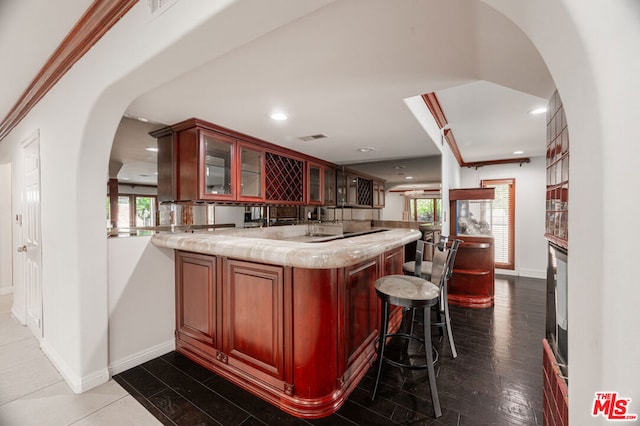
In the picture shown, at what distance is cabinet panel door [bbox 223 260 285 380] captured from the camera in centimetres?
181

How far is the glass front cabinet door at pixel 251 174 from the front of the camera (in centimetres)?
304

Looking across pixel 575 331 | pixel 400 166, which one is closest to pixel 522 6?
pixel 575 331

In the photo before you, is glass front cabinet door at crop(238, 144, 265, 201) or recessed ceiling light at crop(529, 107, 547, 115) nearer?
recessed ceiling light at crop(529, 107, 547, 115)

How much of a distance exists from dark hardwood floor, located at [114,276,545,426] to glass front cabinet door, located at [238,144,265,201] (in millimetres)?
1732

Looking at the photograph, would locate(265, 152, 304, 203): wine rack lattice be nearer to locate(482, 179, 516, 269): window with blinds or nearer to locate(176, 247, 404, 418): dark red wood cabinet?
locate(176, 247, 404, 418): dark red wood cabinet

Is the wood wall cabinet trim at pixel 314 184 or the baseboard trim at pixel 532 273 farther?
the baseboard trim at pixel 532 273

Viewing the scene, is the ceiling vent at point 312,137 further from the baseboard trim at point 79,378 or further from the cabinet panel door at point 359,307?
the baseboard trim at point 79,378

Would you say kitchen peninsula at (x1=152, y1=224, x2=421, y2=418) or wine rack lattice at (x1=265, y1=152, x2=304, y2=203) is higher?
wine rack lattice at (x1=265, y1=152, x2=304, y2=203)

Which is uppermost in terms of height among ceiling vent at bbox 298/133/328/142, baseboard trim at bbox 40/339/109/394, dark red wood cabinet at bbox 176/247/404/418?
ceiling vent at bbox 298/133/328/142

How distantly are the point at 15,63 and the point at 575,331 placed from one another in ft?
11.5

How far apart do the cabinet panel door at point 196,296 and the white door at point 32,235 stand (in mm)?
1331

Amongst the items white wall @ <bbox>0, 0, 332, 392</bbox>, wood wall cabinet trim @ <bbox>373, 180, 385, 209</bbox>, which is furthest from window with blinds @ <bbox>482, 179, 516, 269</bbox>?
white wall @ <bbox>0, 0, 332, 392</bbox>

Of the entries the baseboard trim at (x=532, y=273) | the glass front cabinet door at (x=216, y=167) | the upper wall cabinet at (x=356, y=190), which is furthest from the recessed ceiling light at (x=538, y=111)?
the baseboard trim at (x=532, y=273)

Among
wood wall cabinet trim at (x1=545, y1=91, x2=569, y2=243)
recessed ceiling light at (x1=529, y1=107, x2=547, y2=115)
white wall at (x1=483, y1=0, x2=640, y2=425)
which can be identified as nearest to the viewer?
white wall at (x1=483, y1=0, x2=640, y2=425)
